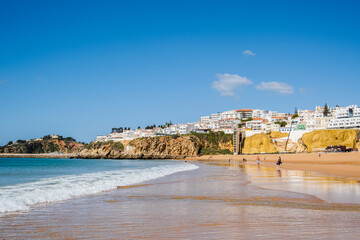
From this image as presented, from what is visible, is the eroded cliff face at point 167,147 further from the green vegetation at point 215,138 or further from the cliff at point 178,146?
the green vegetation at point 215,138

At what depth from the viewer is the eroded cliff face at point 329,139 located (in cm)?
6056

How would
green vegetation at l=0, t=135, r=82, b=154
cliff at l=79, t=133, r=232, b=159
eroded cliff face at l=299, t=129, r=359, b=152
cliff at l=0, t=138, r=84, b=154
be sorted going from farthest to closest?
green vegetation at l=0, t=135, r=82, b=154 → cliff at l=0, t=138, r=84, b=154 → cliff at l=79, t=133, r=232, b=159 → eroded cliff face at l=299, t=129, r=359, b=152

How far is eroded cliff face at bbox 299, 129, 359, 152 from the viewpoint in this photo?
199 feet

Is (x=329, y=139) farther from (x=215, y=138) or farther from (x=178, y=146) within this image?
(x=178, y=146)

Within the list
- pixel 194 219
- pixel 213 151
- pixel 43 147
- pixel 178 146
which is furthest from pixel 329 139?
pixel 43 147

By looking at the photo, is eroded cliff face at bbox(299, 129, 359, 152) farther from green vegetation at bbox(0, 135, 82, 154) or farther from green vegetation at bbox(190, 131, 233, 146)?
green vegetation at bbox(0, 135, 82, 154)

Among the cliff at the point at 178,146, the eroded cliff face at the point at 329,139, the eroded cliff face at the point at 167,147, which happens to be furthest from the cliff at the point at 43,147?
the eroded cliff face at the point at 329,139

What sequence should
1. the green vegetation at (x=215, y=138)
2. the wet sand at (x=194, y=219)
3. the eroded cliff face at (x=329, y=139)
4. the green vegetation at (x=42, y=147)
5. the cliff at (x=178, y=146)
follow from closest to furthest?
the wet sand at (x=194, y=219) → the eroded cliff face at (x=329, y=139) → the cliff at (x=178, y=146) → the green vegetation at (x=215, y=138) → the green vegetation at (x=42, y=147)

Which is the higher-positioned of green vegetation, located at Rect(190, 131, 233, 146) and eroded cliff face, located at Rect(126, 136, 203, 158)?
green vegetation, located at Rect(190, 131, 233, 146)

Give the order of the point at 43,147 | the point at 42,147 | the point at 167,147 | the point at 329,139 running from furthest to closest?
the point at 43,147, the point at 42,147, the point at 167,147, the point at 329,139

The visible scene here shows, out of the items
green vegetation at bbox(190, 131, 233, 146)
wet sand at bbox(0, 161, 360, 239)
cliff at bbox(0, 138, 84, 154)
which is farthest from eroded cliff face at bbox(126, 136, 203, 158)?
wet sand at bbox(0, 161, 360, 239)

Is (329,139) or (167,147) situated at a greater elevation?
(329,139)

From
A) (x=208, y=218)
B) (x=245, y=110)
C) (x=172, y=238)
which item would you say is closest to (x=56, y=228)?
(x=172, y=238)

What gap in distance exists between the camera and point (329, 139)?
63156mm
